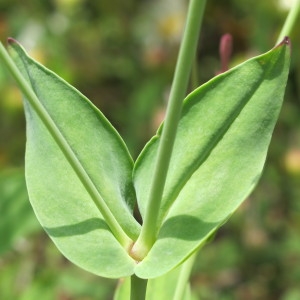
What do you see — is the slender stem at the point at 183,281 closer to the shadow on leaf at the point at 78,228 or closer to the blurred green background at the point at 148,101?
the shadow on leaf at the point at 78,228

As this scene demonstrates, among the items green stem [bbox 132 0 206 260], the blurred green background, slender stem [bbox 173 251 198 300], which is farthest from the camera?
the blurred green background

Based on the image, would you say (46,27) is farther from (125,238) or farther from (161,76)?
(125,238)

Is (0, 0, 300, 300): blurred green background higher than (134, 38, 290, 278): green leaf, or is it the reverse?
(134, 38, 290, 278): green leaf

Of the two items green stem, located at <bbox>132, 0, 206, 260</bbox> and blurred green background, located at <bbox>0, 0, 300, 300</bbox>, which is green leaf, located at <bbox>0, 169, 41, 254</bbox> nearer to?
blurred green background, located at <bbox>0, 0, 300, 300</bbox>

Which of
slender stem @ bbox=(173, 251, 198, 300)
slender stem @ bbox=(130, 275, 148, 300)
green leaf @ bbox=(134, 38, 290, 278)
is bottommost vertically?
slender stem @ bbox=(173, 251, 198, 300)

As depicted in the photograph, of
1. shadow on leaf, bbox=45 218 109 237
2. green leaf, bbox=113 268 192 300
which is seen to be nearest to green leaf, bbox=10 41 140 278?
shadow on leaf, bbox=45 218 109 237

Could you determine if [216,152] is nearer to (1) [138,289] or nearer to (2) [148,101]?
(1) [138,289]

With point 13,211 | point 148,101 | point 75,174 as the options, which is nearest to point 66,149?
point 75,174
